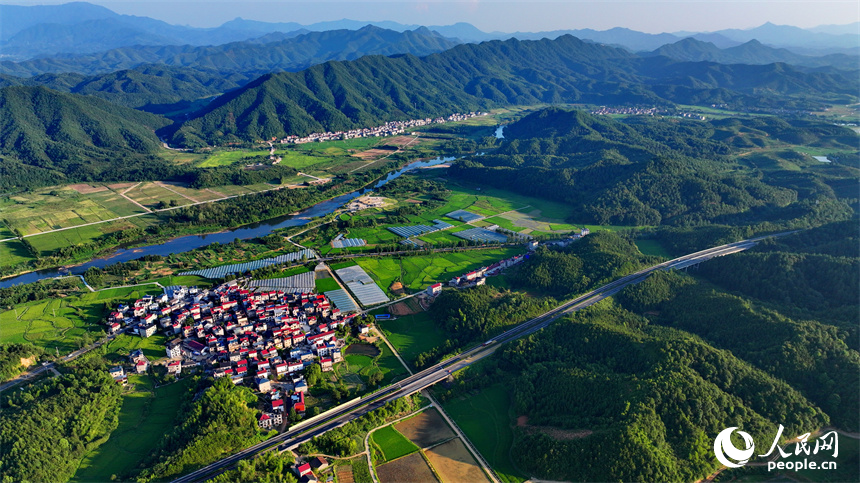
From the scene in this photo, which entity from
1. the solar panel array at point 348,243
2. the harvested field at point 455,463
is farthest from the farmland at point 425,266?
the harvested field at point 455,463

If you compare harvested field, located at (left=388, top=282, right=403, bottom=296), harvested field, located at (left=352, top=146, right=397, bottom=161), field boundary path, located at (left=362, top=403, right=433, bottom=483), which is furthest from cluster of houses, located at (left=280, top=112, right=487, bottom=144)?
field boundary path, located at (left=362, top=403, right=433, bottom=483)

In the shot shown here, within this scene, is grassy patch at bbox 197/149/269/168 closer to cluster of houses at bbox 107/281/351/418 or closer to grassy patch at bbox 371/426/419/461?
cluster of houses at bbox 107/281/351/418

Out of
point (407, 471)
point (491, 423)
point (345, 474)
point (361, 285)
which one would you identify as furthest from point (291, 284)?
point (407, 471)

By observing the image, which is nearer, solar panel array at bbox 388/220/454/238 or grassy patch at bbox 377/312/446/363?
grassy patch at bbox 377/312/446/363

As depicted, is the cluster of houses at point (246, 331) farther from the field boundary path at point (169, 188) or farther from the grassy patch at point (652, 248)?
the grassy patch at point (652, 248)

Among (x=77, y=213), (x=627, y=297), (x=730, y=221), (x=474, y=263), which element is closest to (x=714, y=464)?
(x=627, y=297)

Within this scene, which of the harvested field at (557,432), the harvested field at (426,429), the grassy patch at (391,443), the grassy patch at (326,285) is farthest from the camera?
the grassy patch at (326,285)

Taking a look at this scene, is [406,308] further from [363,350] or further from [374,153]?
[374,153]
